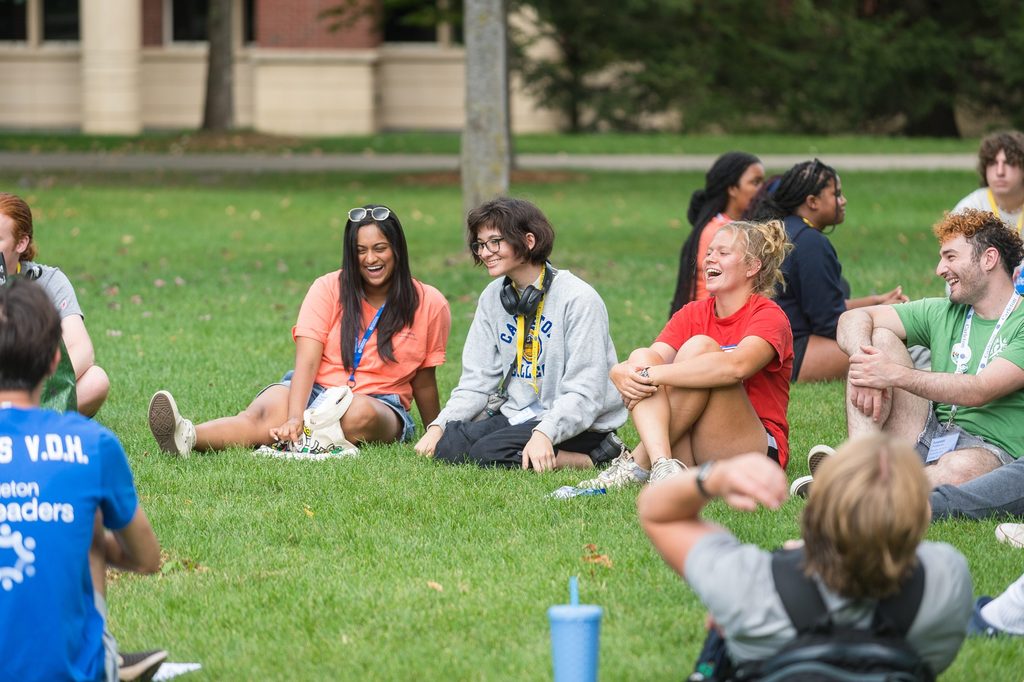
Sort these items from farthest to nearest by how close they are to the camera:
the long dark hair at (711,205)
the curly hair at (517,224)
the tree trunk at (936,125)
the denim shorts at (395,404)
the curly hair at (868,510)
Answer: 1. the tree trunk at (936,125)
2. the long dark hair at (711,205)
3. the denim shorts at (395,404)
4. the curly hair at (517,224)
5. the curly hair at (868,510)

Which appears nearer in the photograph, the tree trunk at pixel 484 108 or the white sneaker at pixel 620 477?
the white sneaker at pixel 620 477

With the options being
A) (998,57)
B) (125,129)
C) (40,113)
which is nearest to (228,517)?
(998,57)

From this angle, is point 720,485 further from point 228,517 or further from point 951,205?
point 951,205

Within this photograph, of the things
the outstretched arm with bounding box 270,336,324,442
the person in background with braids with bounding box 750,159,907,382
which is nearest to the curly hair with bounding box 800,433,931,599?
the outstretched arm with bounding box 270,336,324,442

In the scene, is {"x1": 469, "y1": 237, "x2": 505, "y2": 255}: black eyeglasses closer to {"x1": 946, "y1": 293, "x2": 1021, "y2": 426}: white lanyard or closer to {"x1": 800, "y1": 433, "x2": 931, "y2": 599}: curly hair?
{"x1": 946, "y1": 293, "x2": 1021, "y2": 426}: white lanyard

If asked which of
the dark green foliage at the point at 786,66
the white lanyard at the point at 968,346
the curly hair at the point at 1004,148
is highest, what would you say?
the dark green foliage at the point at 786,66

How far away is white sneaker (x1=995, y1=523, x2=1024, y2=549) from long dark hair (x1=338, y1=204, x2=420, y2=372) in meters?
3.10

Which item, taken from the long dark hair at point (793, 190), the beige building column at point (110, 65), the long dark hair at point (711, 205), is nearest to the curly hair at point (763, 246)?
the long dark hair at point (793, 190)

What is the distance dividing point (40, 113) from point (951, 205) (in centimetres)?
2671

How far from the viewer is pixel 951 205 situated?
1944 centimetres

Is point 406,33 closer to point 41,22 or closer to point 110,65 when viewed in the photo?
point 110,65

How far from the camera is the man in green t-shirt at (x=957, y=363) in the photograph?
5.74m

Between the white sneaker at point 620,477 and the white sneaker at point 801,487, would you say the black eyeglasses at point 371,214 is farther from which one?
the white sneaker at point 801,487

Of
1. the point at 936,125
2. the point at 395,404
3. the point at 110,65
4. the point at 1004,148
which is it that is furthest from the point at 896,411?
the point at 110,65
